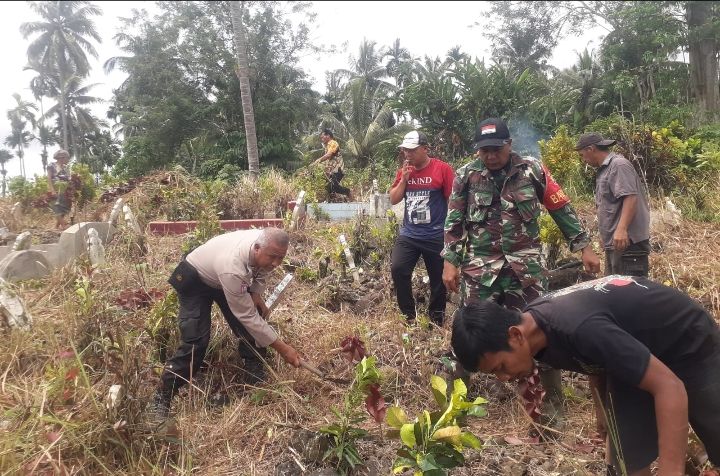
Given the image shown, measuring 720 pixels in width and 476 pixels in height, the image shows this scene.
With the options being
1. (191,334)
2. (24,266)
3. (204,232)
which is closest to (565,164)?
(204,232)

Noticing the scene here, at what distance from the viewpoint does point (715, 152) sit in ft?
26.2

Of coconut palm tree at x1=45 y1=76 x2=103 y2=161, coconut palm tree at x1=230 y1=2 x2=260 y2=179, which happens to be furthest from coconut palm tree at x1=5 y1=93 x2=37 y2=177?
coconut palm tree at x1=230 y1=2 x2=260 y2=179

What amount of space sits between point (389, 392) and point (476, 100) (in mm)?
12218

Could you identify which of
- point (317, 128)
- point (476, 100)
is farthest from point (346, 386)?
point (317, 128)

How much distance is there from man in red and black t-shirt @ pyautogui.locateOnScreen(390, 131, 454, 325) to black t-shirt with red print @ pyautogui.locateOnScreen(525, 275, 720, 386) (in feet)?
7.15

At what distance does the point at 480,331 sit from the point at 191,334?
211 centimetres

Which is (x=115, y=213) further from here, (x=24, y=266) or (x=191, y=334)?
(x=191, y=334)

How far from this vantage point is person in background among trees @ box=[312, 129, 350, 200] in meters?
8.89

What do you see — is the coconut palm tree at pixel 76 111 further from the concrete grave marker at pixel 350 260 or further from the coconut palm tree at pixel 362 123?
the concrete grave marker at pixel 350 260

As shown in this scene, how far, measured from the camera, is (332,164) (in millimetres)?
9391

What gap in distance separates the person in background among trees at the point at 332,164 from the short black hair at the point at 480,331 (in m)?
7.21

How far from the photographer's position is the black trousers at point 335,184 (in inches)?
374

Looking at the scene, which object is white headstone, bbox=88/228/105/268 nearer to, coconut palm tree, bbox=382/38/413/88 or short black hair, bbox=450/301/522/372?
short black hair, bbox=450/301/522/372

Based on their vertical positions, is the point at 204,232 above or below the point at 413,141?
below
